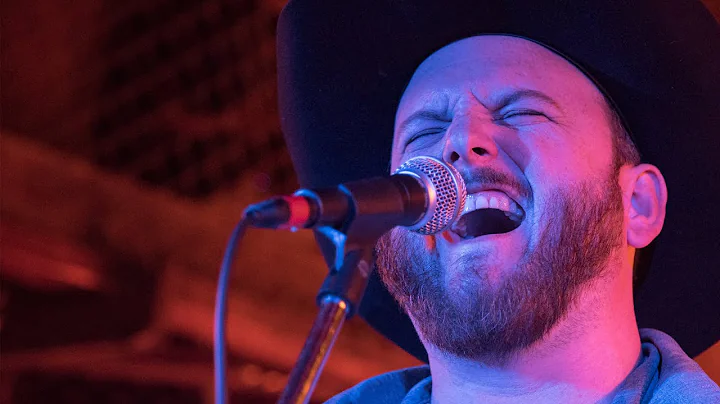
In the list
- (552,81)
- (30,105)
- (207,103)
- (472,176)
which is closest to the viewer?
(472,176)

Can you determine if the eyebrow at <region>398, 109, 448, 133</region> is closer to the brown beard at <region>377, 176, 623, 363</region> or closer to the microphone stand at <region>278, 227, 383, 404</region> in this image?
the brown beard at <region>377, 176, 623, 363</region>

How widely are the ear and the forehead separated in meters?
0.19

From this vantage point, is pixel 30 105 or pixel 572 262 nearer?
pixel 572 262

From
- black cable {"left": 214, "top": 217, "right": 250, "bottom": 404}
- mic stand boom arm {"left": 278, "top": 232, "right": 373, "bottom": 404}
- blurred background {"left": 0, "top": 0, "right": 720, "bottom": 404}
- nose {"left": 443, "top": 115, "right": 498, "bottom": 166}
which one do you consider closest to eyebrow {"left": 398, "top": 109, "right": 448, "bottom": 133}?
nose {"left": 443, "top": 115, "right": 498, "bottom": 166}

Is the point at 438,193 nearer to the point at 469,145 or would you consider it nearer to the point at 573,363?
the point at 469,145

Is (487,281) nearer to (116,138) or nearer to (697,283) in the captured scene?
(697,283)

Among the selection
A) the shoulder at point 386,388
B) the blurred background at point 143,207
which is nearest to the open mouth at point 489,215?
the shoulder at point 386,388

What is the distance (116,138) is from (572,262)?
7.20 ft

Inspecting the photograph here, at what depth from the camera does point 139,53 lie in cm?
340

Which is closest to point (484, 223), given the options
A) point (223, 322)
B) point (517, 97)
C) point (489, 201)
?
point (489, 201)

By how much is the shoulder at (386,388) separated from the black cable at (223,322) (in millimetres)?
1001

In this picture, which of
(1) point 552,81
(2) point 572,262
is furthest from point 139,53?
(2) point 572,262

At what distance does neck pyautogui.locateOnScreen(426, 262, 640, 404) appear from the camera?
65.8 inches

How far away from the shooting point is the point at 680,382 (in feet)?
5.09
